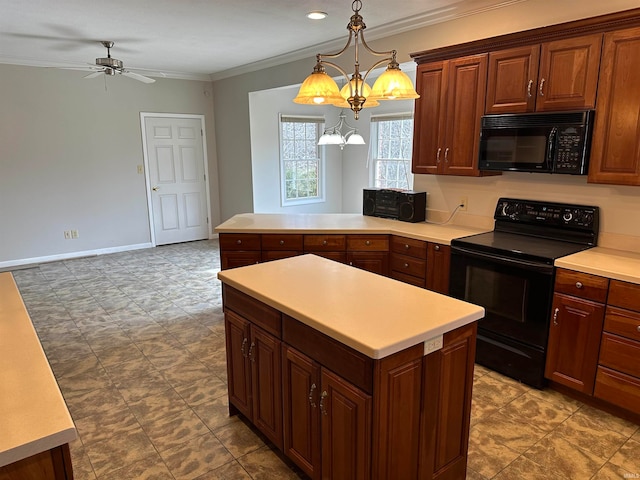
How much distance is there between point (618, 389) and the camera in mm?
2512

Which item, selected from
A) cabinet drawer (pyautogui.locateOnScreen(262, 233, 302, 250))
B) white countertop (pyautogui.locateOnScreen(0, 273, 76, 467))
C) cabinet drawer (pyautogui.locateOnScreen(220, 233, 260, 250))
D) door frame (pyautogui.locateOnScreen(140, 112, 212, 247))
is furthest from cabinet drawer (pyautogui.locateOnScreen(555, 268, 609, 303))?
door frame (pyautogui.locateOnScreen(140, 112, 212, 247))

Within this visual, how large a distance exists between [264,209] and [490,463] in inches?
215

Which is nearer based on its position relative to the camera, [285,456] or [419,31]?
[285,456]

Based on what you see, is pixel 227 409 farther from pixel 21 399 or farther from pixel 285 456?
pixel 21 399

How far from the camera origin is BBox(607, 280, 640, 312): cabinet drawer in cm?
237

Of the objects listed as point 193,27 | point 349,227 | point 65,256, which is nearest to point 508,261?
point 349,227

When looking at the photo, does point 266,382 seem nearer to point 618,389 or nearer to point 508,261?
point 508,261

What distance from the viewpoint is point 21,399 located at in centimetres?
125

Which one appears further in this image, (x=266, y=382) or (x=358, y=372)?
(x=266, y=382)

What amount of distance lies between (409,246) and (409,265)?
161mm

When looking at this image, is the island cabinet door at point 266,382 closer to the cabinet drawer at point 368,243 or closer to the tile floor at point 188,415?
the tile floor at point 188,415

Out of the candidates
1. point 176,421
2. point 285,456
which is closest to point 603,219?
point 285,456

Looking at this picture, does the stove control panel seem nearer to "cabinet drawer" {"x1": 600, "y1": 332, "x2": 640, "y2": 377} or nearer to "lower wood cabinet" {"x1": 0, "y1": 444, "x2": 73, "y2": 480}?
"cabinet drawer" {"x1": 600, "y1": 332, "x2": 640, "y2": 377}

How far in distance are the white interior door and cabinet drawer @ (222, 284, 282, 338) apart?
5036 millimetres
